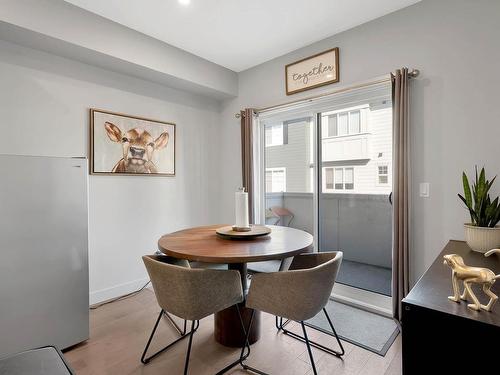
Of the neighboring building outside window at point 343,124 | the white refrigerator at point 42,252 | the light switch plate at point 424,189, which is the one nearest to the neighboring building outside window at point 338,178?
the neighboring building outside window at point 343,124

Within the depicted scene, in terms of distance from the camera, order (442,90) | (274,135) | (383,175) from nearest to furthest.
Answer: (442,90), (383,175), (274,135)

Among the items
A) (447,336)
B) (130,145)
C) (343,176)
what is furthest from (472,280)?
(130,145)

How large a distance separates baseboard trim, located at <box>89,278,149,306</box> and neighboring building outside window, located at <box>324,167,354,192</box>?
229cm

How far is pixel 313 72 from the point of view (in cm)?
285

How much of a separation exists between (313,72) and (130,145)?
2062 millimetres

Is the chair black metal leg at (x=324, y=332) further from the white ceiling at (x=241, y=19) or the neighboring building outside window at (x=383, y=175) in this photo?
the white ceiling at (x=241, y=19)

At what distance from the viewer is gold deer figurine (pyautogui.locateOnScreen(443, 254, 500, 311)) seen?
0.83 m

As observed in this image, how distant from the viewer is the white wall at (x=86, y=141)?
2.29 metres

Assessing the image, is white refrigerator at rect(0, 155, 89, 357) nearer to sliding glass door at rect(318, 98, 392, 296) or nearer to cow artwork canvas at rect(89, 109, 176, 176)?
cow artwork canvas at rect(89, 109, 176, 176)

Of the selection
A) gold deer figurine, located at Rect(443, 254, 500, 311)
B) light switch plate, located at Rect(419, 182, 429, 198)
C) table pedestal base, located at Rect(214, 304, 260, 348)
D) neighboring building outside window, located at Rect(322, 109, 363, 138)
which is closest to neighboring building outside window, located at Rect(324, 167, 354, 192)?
neighboring building outside window, located at Rect(322, 109, 363, 138)

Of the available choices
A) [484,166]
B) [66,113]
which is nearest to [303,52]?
[484,166]

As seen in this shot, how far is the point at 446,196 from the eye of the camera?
211 cm

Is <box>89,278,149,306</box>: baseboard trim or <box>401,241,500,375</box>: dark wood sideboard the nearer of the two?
<box>401,241,500,375</box>: dark wood sideboard

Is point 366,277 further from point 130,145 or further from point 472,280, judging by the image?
point 130,145
